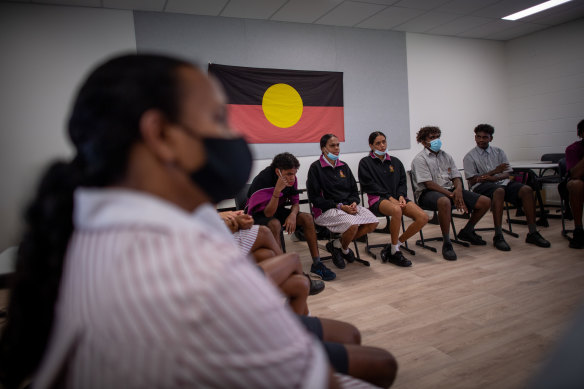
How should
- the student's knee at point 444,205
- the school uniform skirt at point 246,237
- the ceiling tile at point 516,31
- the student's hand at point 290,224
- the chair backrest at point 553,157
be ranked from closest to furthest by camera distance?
the school uniform skirt at point 246,237 → the student's hand at point 290,224 → the student's knee at point 444,205 → the chair backrest at point 553,157 → the ceiling tile at point 516,31

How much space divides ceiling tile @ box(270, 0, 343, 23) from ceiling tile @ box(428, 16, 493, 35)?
2.10 meters

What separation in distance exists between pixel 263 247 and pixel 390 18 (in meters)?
4.10

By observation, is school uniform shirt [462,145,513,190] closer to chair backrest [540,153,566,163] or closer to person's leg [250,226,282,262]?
chair backrest [540,153,566,163]

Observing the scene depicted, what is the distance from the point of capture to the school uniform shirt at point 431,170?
3.78 metres

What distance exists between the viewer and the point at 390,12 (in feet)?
14.8

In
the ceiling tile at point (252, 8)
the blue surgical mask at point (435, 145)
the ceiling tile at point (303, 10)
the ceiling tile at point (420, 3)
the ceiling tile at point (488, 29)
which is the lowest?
the blue surgical mask at point (435, 145)

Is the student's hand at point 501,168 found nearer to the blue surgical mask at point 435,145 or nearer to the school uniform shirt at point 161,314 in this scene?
the blue surgical mask at point 435,145

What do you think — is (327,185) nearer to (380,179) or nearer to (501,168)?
(380,179)

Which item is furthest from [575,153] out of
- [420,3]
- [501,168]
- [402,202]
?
[420,3]

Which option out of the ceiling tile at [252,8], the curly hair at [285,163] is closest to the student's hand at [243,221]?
the curly hair at [285,163]

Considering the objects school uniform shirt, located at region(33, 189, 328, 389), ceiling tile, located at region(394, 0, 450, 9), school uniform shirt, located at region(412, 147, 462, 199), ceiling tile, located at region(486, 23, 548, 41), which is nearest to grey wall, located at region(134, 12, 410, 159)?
ceiling tile, located at region(394, 0, 450, 9)

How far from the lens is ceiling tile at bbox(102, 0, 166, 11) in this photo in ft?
11.8

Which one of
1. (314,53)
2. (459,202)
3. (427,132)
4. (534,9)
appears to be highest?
(534,9)

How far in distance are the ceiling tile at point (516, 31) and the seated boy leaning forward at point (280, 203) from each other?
501cm
